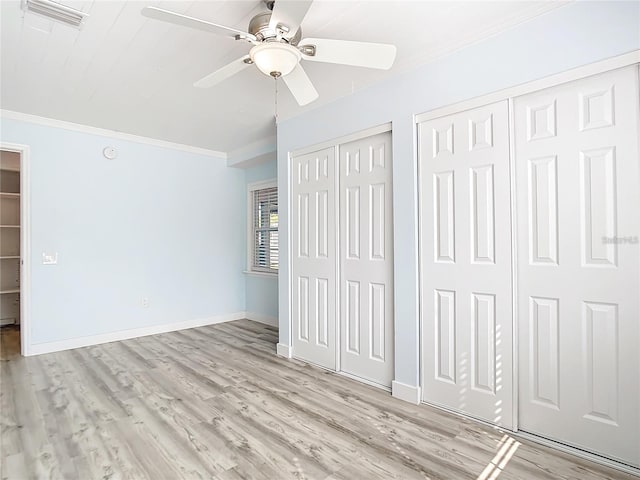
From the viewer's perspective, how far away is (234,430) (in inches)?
89.4

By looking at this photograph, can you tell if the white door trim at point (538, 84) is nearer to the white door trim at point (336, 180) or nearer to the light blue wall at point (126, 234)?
the white door trim at point (336, 180)

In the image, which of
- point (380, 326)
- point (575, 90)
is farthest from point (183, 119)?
point (575, 90)

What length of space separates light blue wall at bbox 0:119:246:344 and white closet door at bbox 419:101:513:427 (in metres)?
3.56

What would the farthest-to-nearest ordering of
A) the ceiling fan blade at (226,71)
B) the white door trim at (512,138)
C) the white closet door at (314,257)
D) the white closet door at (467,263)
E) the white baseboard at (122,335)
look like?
the white baseboard at (122,335)
the white closet door at (314,257)
the white closet door at (467,263)
the ceiling fan blade at (226,71)
the white door trim at (512,138)

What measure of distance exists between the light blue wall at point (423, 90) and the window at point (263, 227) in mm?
1457

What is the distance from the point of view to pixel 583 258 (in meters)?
1.97

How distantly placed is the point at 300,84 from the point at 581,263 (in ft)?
6.26

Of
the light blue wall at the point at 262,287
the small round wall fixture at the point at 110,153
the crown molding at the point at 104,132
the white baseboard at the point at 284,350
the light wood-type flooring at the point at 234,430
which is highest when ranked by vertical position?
the crown molding at the point at 104,132

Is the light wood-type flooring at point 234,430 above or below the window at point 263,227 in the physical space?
below

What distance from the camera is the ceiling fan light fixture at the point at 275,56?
1764 mm

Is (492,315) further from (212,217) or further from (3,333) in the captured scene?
(3,333)

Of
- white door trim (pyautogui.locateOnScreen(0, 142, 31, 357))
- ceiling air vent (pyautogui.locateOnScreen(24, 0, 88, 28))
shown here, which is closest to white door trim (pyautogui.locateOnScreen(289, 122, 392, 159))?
ceiling air vent (pyautogui.locateOnScreen(24, 0, 88, 28))

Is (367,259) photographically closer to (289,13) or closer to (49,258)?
(289,13)

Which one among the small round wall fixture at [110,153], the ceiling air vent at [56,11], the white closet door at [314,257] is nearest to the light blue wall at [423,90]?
the white closet door at [314,257]
